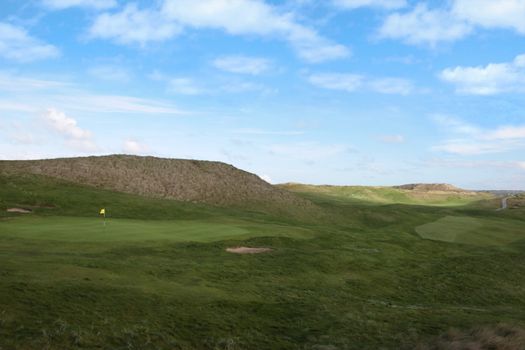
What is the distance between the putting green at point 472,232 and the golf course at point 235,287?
9.52 feet

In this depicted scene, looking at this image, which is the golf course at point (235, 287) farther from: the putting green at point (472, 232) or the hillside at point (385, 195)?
the hillside at point (385, 195)

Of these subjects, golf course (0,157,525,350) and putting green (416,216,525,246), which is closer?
golf course (0,157,525,350)

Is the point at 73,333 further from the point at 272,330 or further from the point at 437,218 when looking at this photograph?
the point at 437,218

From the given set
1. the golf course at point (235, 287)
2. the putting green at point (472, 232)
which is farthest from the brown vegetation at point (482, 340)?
the putting green at point (472, 232)

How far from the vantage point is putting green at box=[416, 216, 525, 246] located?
2297 inches

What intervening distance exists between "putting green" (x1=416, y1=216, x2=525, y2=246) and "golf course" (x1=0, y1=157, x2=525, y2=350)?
2902mm

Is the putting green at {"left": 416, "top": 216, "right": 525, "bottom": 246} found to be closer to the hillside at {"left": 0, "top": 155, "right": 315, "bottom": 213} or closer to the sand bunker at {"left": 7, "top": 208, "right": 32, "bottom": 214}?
the hillside at {"left": 0, "top": 155, "right": 315, "bottom": 213}

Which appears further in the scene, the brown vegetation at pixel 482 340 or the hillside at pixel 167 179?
the hillside at pixel 167 179

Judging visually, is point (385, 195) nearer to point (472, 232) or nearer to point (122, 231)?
point (472, 232)

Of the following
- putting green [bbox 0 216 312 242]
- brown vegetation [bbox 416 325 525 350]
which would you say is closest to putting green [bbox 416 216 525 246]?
putting green [bbox 0 216 312 242]

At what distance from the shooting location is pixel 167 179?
289 feet

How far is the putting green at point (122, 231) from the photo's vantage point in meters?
33.7

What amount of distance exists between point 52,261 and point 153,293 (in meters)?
6.67

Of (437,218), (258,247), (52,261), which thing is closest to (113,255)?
(52,261)
